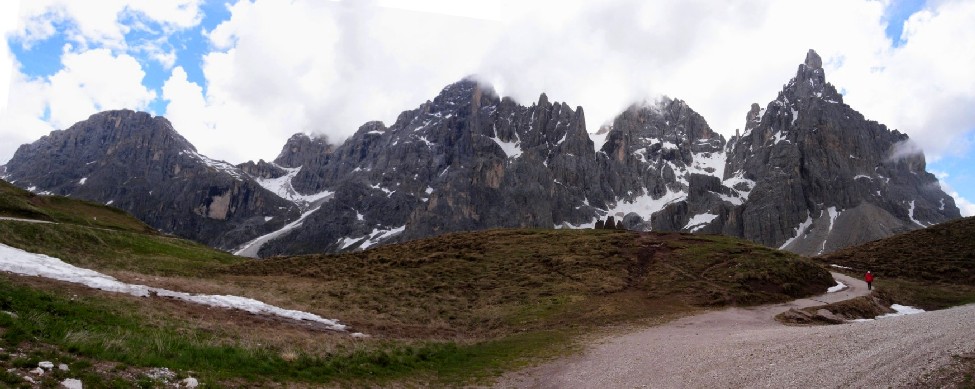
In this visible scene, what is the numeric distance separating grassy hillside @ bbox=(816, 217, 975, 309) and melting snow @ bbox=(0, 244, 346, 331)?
46546 mm

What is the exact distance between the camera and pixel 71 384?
1211cm

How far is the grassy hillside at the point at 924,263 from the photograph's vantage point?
144 feet

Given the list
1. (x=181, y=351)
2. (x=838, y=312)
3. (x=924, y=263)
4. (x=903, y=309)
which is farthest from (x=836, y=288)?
(x=181, y=351)

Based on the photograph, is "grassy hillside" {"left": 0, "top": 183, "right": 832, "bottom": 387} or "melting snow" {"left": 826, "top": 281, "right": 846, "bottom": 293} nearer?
"grassy hillside" {"left": 0, "top": 183, "right": 832, "bottom": 387}

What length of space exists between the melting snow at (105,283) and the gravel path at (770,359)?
47.4 feet

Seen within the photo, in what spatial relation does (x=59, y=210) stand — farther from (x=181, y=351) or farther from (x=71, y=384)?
(x=71, y=384)

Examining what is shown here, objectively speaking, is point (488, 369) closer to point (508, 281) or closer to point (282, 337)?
point (282, 337)

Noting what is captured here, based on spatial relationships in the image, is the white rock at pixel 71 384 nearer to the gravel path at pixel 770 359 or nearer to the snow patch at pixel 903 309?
the gravel path at pixel 770 359

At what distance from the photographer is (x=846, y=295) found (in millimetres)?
41562

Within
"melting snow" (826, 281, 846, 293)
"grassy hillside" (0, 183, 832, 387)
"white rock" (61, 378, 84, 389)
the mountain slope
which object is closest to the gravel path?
"grassy hillside" (0, 183, 832, 387)

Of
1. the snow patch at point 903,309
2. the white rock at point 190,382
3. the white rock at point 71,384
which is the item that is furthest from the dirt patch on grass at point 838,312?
the white rock at point 71,384

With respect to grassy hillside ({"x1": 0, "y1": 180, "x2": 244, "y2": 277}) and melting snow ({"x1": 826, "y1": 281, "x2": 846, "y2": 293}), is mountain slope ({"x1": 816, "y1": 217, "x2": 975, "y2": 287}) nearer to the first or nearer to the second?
melting snow ({"x1": 826, "y1": 281, "x2": 846, "y2": 293})

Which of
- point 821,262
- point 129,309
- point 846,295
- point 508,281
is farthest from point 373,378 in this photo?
point 821,262

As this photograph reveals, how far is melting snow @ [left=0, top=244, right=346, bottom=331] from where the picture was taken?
999 inches
